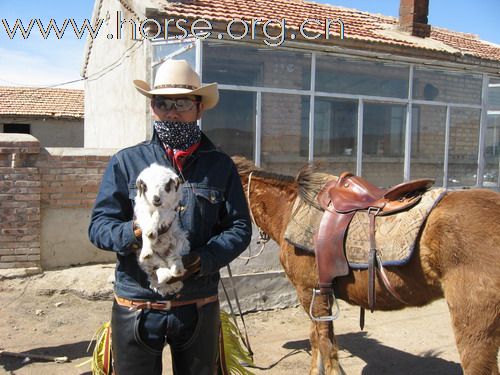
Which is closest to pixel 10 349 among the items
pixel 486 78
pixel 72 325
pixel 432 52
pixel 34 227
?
pixel 72 325

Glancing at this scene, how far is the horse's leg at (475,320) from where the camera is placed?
2.40 m

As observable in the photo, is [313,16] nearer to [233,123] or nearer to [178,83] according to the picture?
[233,123]

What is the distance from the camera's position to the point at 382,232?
113 inches

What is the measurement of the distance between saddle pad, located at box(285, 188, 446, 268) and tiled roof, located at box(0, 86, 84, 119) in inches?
734

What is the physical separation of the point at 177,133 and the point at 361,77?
21.7 ft

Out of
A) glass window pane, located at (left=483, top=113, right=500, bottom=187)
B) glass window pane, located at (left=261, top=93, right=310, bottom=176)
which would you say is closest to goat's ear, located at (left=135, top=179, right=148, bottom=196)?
glass window pane, located at (left=261, top=93, right=310, bottom=176)

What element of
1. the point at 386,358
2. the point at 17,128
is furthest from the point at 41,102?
the point at 386,358

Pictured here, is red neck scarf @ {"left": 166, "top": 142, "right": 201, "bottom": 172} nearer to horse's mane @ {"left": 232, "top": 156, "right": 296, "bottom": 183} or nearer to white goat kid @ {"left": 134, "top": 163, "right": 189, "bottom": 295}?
white goat kid @ {"left": 134, "top": 163, "right": 189, "bottom": 295}

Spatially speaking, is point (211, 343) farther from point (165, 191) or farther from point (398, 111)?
point (398, 111)

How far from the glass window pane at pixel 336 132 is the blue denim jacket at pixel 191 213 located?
19.3 feet

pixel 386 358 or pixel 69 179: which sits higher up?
pixel 69 179

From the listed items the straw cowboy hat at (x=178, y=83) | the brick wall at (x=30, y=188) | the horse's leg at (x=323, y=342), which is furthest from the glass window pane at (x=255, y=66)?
the straw cowboy hat at (x=178, y=83)

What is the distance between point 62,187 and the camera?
5719 millimetres

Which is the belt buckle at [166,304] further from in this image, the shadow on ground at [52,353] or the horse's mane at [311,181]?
the shadow on ground at [52,353]
